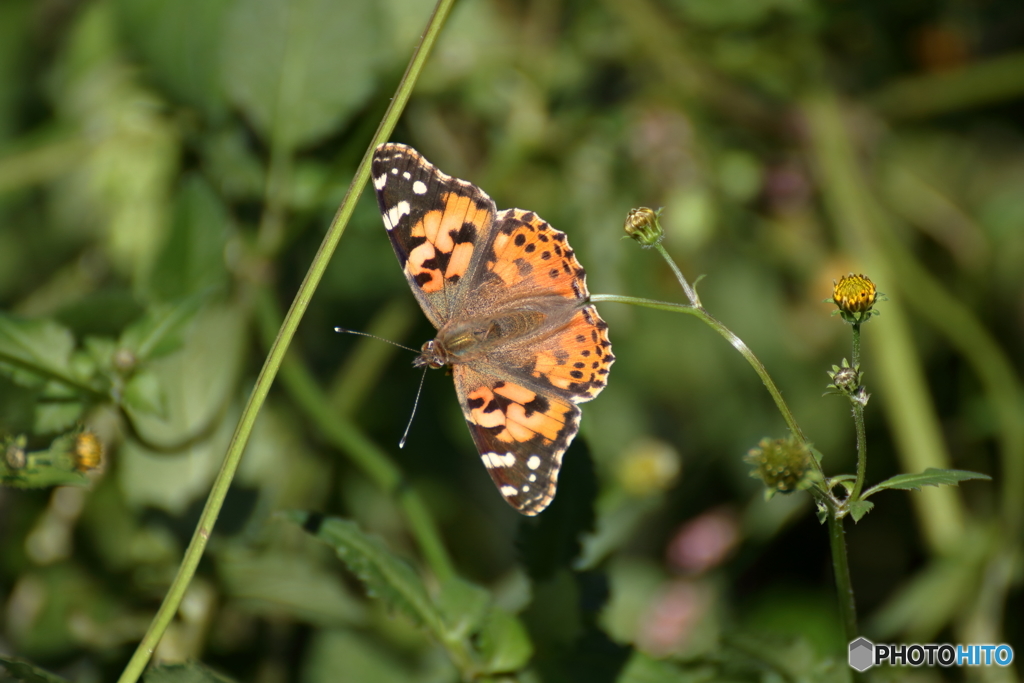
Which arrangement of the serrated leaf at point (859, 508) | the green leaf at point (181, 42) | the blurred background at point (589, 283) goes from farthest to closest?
the green leaf at point (181, 42)
the blurred background at point (589, 283)
the serrated leaf at point (859, 508)

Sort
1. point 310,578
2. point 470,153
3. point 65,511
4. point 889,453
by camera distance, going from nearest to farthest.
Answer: point 310,578
point 65,511
point 889,453
point 470,153

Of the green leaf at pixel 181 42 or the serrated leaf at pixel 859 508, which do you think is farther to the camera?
the green leaf at pixel 181 42

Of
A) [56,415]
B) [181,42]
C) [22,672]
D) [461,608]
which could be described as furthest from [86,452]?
[181,42]

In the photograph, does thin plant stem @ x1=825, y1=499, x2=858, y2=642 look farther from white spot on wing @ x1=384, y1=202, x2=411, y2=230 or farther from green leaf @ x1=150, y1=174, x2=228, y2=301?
green leaf @ x1=150, y1=174, x2=228, y2=301

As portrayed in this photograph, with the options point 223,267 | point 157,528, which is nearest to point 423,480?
point 157,528

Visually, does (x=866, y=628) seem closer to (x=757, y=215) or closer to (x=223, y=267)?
(x=757, y=215)

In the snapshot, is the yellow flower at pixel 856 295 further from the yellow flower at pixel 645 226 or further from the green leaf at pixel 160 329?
the green leaf at pixel 160 329

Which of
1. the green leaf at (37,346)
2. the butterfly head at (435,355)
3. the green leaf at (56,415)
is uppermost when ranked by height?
the butterfly head at (435,355)

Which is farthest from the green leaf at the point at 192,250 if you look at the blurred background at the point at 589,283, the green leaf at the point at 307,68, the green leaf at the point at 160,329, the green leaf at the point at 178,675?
the green leaf at the point at 178,675
